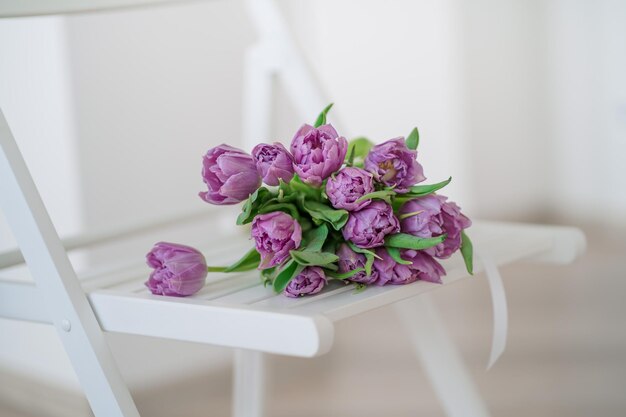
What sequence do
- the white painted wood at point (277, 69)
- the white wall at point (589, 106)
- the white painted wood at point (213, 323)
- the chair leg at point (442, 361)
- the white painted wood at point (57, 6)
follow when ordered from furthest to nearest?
the white wall at point (589, 106)
the white painted wood at point (277, 69)
the chair leg at point (442, 361)
the white painted wood at point (57, 6)
the white painted wood at point (213, 323)

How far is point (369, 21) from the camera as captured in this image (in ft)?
10.9

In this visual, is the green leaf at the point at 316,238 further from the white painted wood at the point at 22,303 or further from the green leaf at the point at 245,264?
the white painted wood at the point at 22,303

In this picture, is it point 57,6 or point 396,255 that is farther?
point 57,6

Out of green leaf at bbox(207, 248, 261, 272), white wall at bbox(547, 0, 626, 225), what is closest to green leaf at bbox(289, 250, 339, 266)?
green leaf at bbox(207, 248, 261, 272)

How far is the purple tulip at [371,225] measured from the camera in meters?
0.73

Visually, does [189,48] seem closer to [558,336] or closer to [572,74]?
[558,336]

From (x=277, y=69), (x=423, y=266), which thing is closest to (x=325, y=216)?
(x=423, y=266)

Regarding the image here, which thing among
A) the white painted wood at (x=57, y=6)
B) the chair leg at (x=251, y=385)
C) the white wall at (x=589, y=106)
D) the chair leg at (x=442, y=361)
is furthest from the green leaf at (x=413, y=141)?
the white wall at (x=589, y=106)

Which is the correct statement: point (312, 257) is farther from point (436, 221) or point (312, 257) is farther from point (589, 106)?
point (589, 106)

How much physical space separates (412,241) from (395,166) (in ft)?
0.23

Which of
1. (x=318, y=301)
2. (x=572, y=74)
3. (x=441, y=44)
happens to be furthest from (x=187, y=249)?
(x=572, y=74)

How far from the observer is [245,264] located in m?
0.83

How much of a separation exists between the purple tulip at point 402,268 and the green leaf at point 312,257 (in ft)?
0.15

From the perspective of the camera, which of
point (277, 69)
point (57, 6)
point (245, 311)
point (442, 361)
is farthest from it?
point (277, 69)
